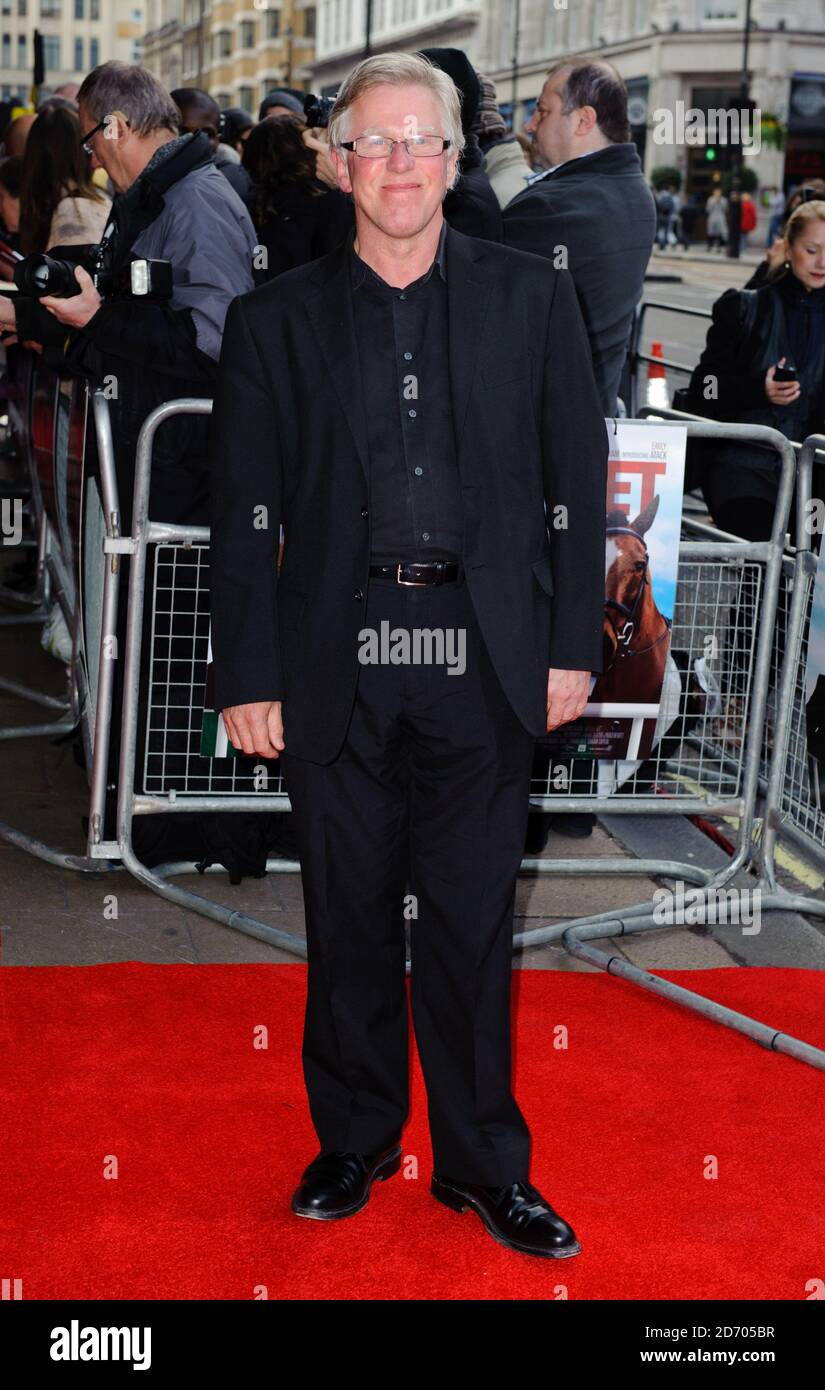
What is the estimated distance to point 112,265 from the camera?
4.88 metres

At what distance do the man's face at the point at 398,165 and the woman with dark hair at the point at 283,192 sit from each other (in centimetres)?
288

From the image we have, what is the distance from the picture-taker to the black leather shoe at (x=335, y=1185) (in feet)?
10.9

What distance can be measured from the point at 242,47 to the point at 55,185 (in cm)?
10650

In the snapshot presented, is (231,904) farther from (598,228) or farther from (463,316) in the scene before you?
(463,316)

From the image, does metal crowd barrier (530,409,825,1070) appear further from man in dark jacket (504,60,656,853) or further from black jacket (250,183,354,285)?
black jacket (250,183,354,285)

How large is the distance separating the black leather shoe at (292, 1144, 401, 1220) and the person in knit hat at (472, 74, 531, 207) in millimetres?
3906

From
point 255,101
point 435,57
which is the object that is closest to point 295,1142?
point 435,57

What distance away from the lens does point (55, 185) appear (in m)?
6.57

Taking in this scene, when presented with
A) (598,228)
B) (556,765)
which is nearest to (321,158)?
(598,228)

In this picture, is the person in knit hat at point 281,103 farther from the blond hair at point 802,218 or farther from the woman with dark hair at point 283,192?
the blond hair at point 802,218

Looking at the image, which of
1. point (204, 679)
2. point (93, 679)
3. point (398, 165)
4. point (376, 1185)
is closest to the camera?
point (398, 165)
